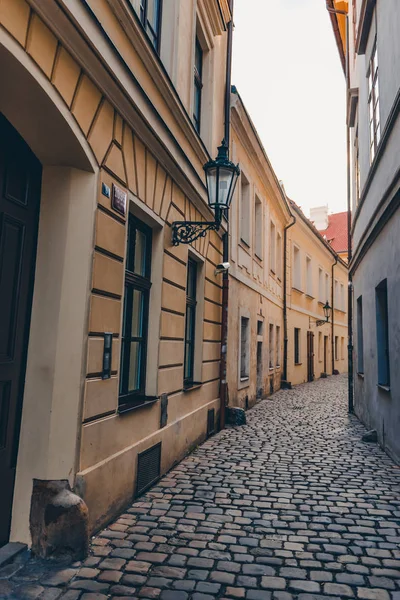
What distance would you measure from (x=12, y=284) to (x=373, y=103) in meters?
7.42

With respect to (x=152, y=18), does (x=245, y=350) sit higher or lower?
lower

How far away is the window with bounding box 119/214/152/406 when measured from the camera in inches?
189

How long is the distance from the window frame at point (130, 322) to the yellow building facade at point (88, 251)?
0.02 meters

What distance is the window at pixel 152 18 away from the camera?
5.25 meters

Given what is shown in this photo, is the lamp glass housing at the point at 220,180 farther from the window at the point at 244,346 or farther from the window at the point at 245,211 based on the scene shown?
the window at the point at 244,346

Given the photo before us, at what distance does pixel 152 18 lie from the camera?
18.4 feet

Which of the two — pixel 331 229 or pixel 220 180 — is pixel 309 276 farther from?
pixel 331 229

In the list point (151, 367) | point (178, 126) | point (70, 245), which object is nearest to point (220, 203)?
point (178, 126)

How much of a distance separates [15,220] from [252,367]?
9.38 meters

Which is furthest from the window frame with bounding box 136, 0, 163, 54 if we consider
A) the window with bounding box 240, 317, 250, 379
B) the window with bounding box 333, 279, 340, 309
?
the window with bounding box 333, 279, 340, 309

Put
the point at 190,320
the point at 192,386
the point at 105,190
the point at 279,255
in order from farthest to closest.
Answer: the point at 279,255 < the point at 190,320 < the point at 192,386 < the point at 105,190

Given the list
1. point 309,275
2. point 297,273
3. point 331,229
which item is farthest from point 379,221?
point 331,229

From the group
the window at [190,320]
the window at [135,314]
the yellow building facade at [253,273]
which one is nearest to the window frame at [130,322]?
the window at [135,314]

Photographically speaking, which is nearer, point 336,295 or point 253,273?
point 253,273
